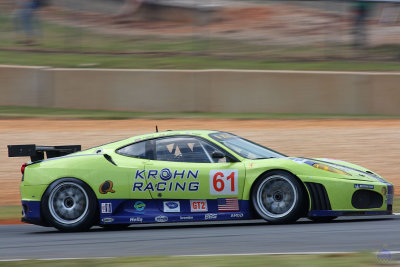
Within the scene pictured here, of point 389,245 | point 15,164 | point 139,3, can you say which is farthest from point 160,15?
point 389,245

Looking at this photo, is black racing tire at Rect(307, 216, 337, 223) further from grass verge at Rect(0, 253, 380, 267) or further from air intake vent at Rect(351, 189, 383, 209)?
grass verge at Rect(0, 253, 380, 267)

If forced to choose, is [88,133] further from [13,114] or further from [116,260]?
[116,260]

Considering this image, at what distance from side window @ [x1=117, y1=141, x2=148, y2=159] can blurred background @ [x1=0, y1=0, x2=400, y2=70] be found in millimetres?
11069

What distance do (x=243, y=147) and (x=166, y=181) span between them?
1.06 meters

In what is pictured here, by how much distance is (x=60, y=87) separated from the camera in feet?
64.6

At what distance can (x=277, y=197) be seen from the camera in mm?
8602

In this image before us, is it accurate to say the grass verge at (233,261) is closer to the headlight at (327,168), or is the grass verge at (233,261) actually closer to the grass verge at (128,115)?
the headlight at (327,168)

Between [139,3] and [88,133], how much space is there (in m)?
8.87

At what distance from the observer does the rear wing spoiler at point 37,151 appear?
370 inches

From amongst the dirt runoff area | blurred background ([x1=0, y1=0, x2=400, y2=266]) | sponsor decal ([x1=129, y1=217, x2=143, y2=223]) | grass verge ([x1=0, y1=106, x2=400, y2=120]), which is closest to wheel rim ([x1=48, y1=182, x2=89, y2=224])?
sponsor decal ([x1=129, y1=217, x2=143, y2=223])

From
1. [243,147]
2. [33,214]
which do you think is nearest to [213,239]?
[243,147]

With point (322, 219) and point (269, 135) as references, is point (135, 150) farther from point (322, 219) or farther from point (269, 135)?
point (269, 135)

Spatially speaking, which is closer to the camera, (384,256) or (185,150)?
(384,256)

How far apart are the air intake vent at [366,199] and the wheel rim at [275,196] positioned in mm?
716
